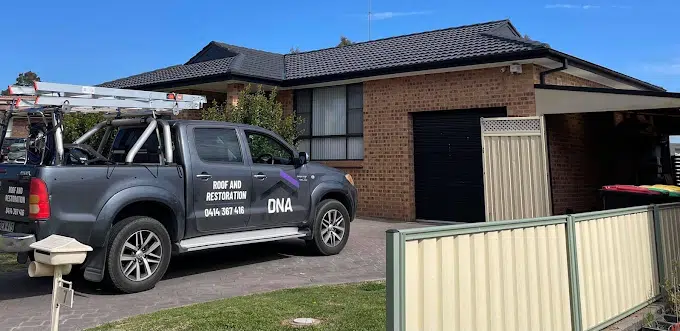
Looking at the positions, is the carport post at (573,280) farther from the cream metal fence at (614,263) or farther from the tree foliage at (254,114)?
the tree foliage at (254,114)

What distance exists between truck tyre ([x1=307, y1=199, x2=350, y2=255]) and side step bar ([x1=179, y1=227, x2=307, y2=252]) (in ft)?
0.91

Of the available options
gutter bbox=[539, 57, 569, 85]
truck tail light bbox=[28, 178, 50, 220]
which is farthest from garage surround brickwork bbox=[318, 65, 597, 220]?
truck tail light bbox=[28, 178, 50, 220]

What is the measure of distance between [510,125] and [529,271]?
7.36 m

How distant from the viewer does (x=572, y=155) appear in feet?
40.9

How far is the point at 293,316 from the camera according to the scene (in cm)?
463

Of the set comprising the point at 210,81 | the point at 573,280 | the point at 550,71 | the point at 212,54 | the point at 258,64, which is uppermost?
the point at 212,54

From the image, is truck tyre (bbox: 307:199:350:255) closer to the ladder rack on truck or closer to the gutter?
the ladder rack on truck

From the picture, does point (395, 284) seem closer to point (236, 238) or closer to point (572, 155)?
point (236, 238)

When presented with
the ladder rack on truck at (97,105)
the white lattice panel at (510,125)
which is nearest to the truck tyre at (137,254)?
the ladder rack on truck at (97,105)

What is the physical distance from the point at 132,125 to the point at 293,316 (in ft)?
12.4

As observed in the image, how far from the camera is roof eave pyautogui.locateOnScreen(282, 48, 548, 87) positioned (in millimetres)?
10352

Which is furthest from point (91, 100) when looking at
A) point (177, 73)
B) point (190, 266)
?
point (177, 73)

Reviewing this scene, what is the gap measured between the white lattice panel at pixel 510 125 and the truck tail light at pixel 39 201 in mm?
8442

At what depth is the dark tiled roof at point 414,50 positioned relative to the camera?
37.3 feet
